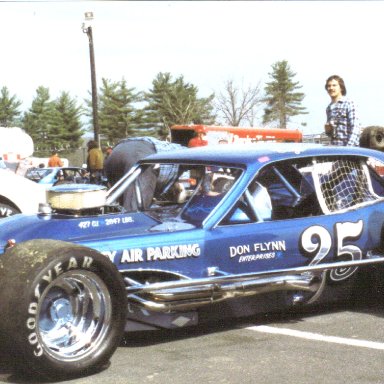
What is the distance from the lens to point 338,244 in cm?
534

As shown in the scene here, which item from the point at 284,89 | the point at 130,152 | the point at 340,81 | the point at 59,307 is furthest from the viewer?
the point at 284,89

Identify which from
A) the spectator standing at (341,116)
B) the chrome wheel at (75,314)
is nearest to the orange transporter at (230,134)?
the spectator standing at (341,116)

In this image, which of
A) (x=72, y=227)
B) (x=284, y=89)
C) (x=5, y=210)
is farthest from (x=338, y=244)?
(x=284, y=89)

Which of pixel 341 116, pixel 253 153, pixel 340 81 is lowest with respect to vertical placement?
pixel 253 153

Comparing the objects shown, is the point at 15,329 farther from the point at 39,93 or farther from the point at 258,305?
the point at 39,93

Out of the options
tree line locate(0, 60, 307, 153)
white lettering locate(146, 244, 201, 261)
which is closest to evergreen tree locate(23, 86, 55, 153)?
tree line locate(0, 60, 307, 153)

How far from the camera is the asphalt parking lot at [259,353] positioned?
394 centimetres

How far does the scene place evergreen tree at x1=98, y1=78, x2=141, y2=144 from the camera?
8081 centimetres

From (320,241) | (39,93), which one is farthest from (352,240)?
(39,93)

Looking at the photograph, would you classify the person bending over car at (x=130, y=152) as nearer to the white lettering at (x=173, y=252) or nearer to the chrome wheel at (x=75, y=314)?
the white lettering at (x=173, y=252)

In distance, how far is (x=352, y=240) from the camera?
5406 millimetres

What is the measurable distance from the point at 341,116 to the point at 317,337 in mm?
3295

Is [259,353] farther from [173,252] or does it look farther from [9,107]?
[9,107]

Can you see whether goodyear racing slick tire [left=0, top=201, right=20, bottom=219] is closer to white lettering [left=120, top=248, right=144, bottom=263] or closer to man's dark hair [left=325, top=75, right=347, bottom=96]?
man's dark hair [left=325, top=75, right=347, bottom=96]
